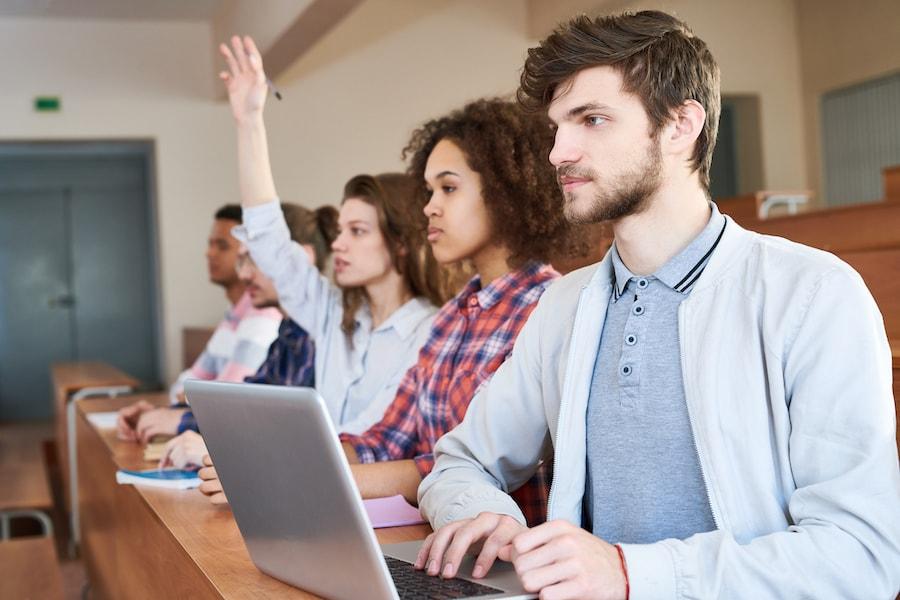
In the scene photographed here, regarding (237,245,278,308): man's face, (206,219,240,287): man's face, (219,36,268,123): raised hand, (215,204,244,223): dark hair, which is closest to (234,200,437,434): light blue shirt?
(219,36,268,123): raised hand

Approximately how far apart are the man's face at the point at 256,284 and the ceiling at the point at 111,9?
4368mm

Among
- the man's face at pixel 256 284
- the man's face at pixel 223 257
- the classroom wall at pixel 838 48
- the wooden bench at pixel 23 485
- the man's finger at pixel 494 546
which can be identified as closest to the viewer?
the man's finger at pixel 494 546

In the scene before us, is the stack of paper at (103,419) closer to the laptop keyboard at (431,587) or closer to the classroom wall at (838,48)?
the laptop keyboard at (431,587)

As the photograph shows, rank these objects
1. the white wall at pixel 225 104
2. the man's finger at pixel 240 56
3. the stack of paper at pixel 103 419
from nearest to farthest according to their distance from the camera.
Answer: the man's finger at pixel 240 56 → the stack of paper at pixel 103 419 → the white wall at pixel 225 104

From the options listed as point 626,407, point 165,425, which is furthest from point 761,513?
point 165,425

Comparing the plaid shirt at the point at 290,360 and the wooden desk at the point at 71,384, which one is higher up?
the plaid shirt at the point at 290,360

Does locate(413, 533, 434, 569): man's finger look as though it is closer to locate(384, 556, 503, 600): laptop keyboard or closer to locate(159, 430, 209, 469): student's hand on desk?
locate(384, 556, 503, 600): laptop keyboard

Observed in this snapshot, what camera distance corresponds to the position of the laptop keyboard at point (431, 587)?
1.18m

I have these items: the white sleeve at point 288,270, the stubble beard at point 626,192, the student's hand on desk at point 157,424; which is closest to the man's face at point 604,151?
the stubble beard at point 626,192

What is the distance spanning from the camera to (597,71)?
145 cm

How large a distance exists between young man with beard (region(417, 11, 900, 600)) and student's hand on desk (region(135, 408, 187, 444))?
1299mm

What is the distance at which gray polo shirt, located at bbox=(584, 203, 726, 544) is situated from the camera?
52.9 inches

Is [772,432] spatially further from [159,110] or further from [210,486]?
[159,110]

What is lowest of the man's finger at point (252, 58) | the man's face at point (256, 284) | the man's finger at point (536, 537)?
the man's finger at point (536, 537)
